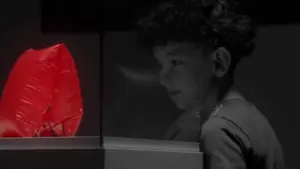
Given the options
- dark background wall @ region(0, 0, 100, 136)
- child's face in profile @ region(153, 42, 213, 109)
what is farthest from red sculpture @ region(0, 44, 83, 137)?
child's face in profile @ region(153, 42, 213, 109)

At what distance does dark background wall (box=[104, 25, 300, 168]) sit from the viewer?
4.75 feet

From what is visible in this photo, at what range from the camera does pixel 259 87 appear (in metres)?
1.72

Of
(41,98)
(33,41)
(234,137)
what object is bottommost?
(234,137)

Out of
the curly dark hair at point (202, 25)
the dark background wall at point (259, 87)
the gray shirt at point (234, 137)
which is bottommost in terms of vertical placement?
the gray shirt at point (234, 137)

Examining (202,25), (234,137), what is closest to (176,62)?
(202,25)

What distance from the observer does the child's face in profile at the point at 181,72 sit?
151 cm

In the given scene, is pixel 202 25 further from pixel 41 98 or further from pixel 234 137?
pixel 41 98

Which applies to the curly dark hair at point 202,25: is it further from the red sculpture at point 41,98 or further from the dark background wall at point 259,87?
the red sculpture at point 41,98

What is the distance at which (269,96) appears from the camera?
1.71 m

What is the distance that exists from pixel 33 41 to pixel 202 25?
51cm

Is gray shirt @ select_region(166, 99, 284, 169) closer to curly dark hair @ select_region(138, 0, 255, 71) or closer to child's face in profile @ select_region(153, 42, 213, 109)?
child's face in profile @ select_region(153, 42, 213, 109)

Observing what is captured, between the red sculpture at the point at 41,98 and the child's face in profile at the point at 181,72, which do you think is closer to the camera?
the red sculpture at the point at 41,98

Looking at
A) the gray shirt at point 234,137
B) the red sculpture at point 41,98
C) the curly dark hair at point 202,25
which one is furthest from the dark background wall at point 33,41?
the gray shirt at point 234,137

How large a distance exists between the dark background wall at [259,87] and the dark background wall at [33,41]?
69mm
